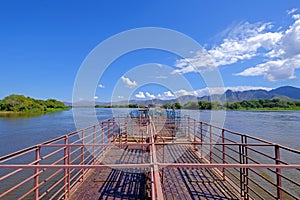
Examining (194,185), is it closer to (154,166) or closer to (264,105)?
(154,166)

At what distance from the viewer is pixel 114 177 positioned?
13.5 feet

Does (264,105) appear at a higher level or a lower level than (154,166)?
higher

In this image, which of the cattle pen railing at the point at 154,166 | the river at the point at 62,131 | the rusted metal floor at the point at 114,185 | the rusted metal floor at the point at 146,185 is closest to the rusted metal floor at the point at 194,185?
the rusted metal floor at the point at 146,185

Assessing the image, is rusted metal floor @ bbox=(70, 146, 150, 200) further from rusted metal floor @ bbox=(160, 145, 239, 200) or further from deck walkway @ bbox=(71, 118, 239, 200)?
rusted metal floor @ bbox=(160, 145, 239, 200)

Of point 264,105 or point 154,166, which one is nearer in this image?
point 154,166

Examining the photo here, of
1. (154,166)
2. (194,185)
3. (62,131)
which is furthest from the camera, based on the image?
(62,131)

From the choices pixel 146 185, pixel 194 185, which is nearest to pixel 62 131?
pixel 146 185

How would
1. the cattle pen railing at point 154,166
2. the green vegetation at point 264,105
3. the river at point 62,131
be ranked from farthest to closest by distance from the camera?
the green vegetation at point 264,105 < the river at point 62,131 < the cattle pen railing at point 154,166

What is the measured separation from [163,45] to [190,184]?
277 inches

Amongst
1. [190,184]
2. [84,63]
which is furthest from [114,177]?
[84,63]

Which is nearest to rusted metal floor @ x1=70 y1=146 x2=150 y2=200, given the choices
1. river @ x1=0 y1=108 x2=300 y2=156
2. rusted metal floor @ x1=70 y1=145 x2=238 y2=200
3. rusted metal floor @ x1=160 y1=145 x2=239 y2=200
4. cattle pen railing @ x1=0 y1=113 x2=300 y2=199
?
rusted metal floor @ x1=70 y1=145 x2=238 y2=200

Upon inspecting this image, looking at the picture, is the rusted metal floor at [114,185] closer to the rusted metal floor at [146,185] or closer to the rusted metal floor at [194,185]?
the rusted metal floor at [146,185]

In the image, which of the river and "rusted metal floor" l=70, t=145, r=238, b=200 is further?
the river

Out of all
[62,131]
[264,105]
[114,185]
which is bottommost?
[62,131]
